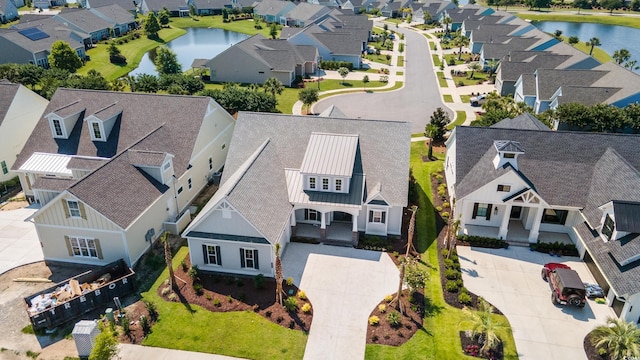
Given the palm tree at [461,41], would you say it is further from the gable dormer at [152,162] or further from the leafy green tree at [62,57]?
the gable dormer at [152,162]

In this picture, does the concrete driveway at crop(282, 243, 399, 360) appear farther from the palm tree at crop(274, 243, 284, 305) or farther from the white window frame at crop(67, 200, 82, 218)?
the white window frame at crop(67, 200, 82, 218)

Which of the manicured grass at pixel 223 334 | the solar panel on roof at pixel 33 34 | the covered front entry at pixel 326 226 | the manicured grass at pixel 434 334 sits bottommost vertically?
the manicured grass at pixel 223 334

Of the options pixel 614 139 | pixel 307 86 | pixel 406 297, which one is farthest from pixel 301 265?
pixel 307 86

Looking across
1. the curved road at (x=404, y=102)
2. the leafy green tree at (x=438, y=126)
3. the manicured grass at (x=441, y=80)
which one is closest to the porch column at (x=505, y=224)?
the leafy green tree at (x=438, y=126)

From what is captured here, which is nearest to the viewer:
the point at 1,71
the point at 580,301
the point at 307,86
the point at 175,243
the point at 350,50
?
the point at 580,301

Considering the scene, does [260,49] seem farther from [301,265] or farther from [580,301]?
[580,301]

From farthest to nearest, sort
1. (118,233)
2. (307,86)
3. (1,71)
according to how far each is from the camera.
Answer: (307,86) → (1,71) → (118,233)
